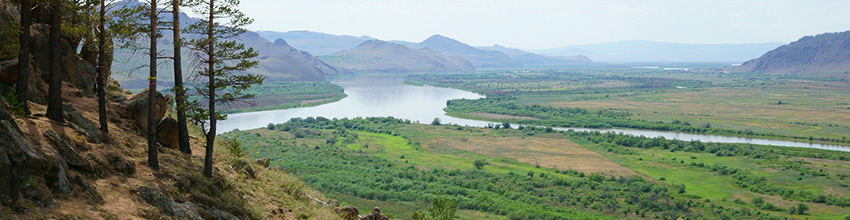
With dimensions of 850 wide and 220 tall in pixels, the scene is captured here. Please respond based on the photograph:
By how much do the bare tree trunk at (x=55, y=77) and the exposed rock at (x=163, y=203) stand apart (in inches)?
129

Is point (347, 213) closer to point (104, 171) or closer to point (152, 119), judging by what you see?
point (152, 119)

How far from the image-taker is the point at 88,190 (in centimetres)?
1461

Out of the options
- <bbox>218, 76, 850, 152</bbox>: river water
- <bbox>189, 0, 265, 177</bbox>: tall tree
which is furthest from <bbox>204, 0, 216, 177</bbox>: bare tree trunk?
<bbox>218, 76, 850, 152</bbox>: river water

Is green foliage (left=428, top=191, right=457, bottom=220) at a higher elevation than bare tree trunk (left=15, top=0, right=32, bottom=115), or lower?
lower

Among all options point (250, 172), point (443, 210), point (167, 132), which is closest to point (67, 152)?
point (167, 132)

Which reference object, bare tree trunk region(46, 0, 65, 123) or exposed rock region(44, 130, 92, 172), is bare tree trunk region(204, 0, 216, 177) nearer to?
bare tree trunk region(46, 0, 65, 123)

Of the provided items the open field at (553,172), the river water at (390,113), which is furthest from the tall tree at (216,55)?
the river water at (390,113)

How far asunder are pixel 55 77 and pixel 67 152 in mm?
2954

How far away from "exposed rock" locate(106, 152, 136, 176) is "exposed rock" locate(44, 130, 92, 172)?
1.13 metres

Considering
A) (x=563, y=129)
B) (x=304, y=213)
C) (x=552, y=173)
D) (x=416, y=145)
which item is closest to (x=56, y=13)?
(x=304, y=213)

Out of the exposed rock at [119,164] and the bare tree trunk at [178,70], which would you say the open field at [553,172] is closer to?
the bare tree trunk at [178,70]

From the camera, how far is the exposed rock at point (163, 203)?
16.0 m

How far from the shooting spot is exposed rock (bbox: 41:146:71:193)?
548 inches

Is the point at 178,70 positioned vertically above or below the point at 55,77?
above
